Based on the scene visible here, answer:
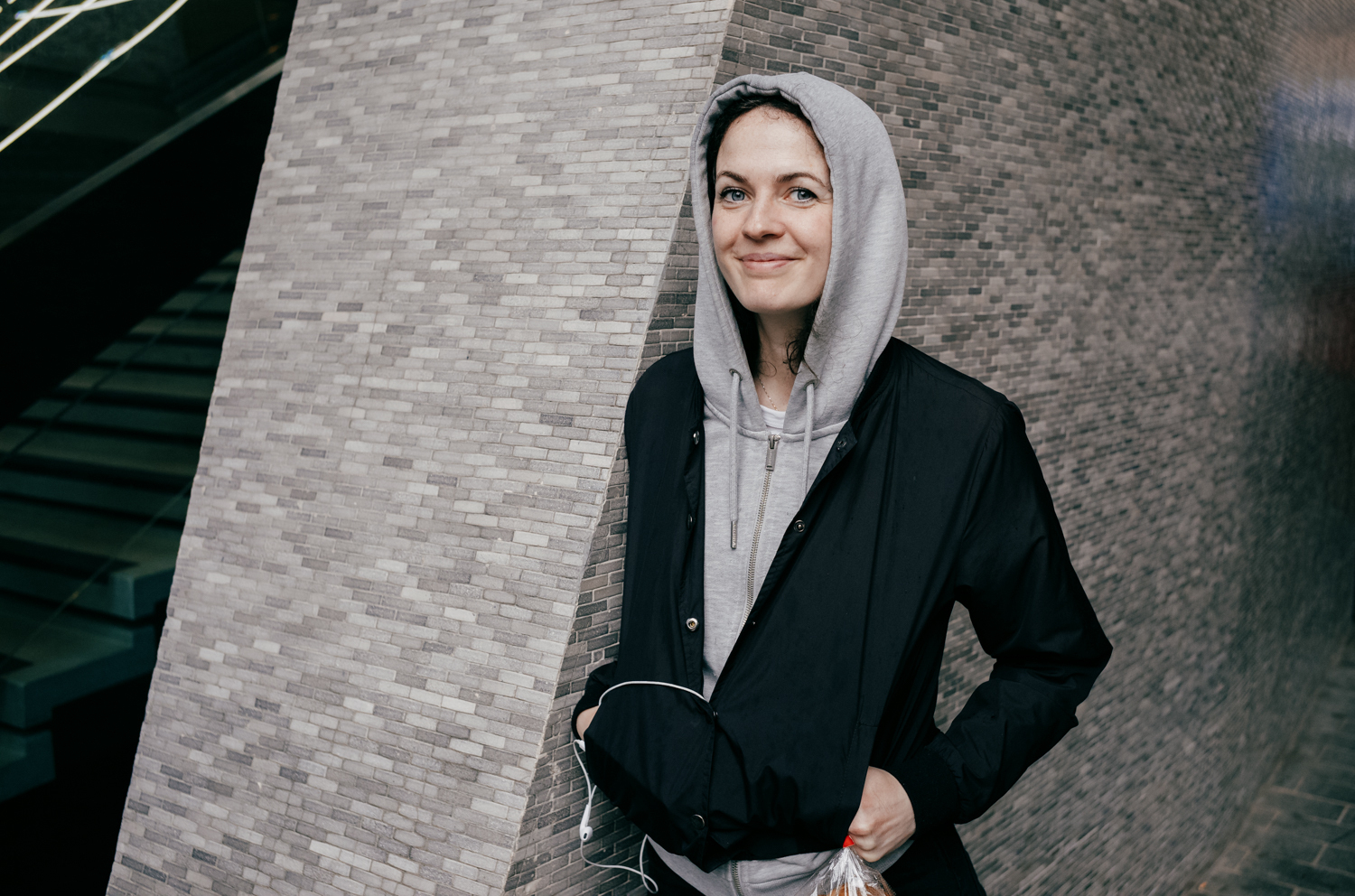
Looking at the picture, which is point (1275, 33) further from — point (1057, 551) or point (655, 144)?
point (1057, 551)

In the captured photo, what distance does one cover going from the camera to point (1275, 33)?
8.02 metres

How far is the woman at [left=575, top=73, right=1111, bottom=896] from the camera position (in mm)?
1931

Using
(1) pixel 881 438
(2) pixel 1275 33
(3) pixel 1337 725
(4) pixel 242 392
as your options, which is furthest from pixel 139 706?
(3) pixel 1337 725

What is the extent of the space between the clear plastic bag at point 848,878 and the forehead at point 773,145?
53.9 inches

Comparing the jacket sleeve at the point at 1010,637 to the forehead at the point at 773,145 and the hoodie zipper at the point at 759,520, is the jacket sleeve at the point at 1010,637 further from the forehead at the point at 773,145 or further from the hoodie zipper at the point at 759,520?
the forehead at the point at 773,145

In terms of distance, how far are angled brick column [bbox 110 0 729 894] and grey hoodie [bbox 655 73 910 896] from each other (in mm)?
973

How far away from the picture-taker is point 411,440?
3539 mm

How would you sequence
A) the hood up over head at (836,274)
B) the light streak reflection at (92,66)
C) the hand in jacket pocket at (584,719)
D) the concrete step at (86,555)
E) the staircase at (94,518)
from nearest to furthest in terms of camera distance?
the hood up over head at (836,274), the hand in jacket pocket at (584,719), the light streak reflection at (92,66), the staircase at (94,518), the concrete step at (86,555)

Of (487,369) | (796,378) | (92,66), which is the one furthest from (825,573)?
(92,66)

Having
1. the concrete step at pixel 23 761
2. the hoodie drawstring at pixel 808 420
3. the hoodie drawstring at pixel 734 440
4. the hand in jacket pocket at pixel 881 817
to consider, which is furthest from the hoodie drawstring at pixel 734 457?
the concrete step at pixel 23 761

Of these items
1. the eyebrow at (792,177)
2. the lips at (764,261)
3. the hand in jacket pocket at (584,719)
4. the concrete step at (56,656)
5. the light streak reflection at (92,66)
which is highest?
the light streak reflection at (92,66)

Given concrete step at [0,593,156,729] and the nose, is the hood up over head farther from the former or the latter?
concrete step at [0,593,156,729]

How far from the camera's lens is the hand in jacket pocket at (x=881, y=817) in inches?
75.4

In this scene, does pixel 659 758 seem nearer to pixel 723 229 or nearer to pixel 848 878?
pixel 848 878
